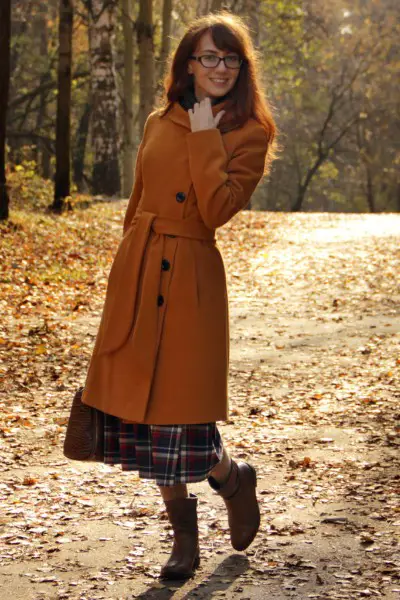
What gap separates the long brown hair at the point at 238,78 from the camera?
398cm

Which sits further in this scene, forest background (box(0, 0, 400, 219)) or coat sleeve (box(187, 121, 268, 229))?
forest background (box(0, 0, 400, 219))

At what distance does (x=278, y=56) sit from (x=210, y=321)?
32.6 meters

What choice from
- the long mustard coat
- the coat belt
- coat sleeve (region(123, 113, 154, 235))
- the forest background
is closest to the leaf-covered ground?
the long mustard coat

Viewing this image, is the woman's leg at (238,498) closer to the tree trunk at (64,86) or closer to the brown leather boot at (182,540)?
the brown leather boot at (182,540)

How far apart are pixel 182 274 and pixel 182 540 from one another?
3.63 ft

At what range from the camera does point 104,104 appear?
2361 centimetres

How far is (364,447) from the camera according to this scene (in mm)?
6320

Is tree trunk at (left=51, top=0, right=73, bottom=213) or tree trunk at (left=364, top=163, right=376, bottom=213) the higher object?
tree trunk at (left=51, top=0, right=73, bottom=213)

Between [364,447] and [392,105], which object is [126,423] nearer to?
[364,447]

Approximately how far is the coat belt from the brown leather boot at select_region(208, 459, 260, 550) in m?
0.74

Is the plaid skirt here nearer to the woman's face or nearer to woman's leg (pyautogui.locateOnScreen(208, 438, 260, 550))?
woman's leg (pyautogui.locateOnScreen(208, 438, 260, 550))

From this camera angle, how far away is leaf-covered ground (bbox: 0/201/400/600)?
4.18m

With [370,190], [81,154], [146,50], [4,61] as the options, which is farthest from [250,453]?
[370,190]

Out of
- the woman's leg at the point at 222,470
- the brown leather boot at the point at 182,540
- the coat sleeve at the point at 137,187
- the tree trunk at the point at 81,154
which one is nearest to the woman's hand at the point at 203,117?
the coat sleeve at the point at 137,187
